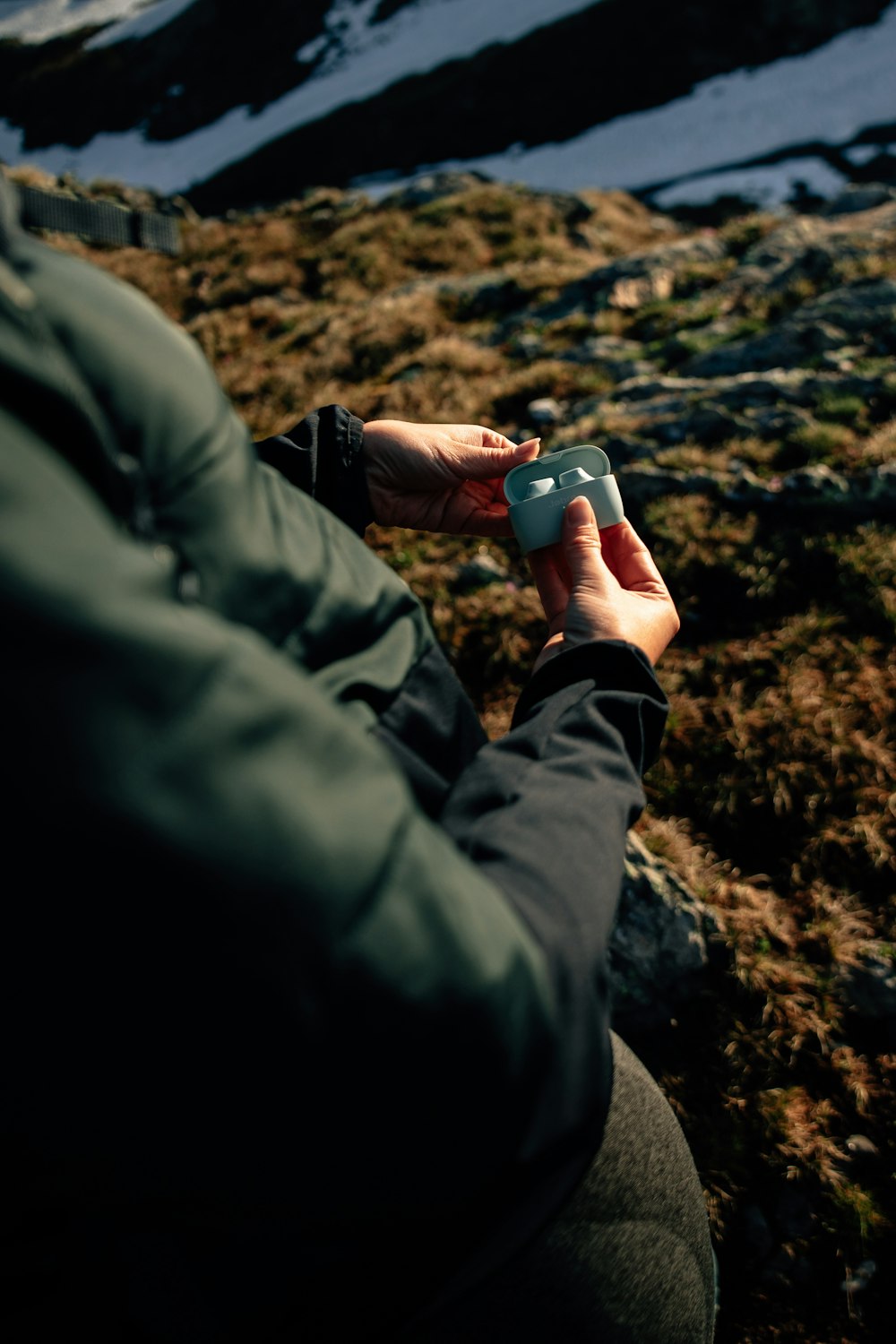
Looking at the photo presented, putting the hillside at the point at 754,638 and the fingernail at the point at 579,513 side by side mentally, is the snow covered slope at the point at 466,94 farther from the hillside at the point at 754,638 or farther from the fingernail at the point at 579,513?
the fingernail at the point at 579,513

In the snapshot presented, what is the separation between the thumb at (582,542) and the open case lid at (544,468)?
32cm

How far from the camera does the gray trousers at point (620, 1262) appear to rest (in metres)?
1.38

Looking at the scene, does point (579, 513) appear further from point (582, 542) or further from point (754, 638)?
point (754, 638)

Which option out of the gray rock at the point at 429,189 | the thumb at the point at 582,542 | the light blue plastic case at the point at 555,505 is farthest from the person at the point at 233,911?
the gray rock at the point at 429,189

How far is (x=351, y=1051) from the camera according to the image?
26.5 inches

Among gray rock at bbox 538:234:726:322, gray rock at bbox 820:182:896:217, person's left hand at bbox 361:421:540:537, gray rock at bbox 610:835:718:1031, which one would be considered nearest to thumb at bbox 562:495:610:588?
person's left hand at bbox 361:421:540:537

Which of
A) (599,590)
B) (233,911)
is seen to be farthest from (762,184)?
(233,911)

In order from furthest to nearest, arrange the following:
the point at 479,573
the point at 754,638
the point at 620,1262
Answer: the point at 479,573
the point at 754,638
the point at 620,1262

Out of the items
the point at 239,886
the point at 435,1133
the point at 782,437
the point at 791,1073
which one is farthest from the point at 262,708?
the point at 782,437

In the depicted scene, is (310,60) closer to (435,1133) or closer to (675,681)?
(675,681)

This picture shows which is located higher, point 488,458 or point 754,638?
point 488,458

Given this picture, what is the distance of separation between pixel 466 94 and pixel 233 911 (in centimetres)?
4503

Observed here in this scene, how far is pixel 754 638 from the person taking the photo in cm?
455

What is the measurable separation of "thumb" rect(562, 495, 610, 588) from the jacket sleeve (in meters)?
0.58
